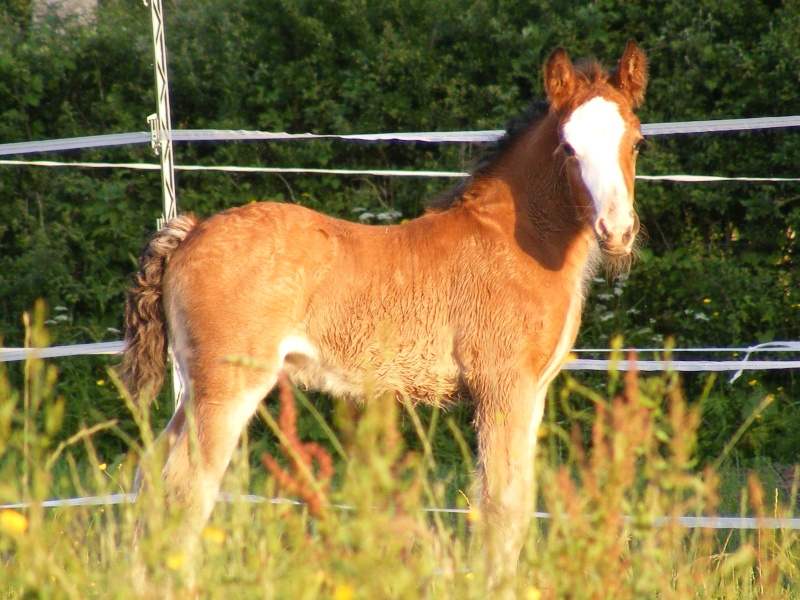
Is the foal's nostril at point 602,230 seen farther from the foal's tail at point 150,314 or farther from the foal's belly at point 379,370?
the foal's tail at point 150,314

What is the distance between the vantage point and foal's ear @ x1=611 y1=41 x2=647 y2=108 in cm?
378

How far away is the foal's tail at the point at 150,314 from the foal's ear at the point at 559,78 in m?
1.60

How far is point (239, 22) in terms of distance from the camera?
7457 millimetres

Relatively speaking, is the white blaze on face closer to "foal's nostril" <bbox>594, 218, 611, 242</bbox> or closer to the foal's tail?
"foal's nostril" <bbox>594, 218, 611, 242</bbox>

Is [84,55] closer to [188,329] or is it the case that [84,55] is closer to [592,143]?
[188,329]

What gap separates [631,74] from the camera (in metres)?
3.80

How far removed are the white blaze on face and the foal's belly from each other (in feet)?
2.84

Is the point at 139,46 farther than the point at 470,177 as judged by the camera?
Yes

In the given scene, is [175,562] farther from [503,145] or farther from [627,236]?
[503,145]

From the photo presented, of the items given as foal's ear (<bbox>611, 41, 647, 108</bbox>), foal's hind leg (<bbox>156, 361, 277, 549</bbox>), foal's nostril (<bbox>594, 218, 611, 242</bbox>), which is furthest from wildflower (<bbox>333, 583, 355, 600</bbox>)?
foal's ear (<bbox>611, 41, 647, 108</bbox>)

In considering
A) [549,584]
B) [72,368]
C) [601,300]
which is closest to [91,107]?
[72,368]

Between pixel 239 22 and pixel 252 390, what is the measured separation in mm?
4715

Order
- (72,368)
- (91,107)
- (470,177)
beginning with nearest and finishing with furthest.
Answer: (470,177)
(72,368)
(91,107)

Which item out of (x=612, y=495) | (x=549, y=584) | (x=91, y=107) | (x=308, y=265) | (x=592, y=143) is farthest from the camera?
(x=91, y=107)
